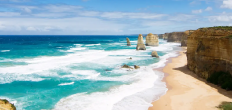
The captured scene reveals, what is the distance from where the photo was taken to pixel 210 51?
64.4ft

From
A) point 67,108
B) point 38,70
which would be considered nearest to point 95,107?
point 67,108

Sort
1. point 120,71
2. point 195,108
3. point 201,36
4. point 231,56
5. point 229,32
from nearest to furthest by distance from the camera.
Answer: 1. point 195,108
2. point 231,56
3. point 229,32
4. point 201,36
5. point 120,71

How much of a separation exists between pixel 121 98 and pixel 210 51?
10718 millimetres

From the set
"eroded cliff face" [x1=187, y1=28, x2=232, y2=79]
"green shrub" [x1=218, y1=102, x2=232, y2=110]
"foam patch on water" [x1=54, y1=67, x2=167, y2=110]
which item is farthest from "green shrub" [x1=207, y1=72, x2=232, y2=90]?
"foam patch on water" [x1=54, y1=67, x2=167, y2=110]

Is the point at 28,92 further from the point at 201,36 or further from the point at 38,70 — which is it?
the point at 201,36

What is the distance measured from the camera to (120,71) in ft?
86.8

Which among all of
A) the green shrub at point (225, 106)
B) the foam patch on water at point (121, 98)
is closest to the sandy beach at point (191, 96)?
the green shrub at point (225, 106)

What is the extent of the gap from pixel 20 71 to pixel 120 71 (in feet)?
46.1

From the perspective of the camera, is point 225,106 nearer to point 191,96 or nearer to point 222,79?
point 191,96

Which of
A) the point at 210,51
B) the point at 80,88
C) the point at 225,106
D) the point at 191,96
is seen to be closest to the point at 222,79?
the point at 210,51

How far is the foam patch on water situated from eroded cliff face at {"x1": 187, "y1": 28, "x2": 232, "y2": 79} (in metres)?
4.97

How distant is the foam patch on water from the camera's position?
14.6 metres

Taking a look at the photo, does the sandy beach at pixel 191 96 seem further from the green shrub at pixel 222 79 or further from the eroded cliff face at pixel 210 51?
the eroded cliff face at pixel 210 51

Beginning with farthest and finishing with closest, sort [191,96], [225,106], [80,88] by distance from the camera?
1. [80,88]
2. [191,96]
3. [225,106]
